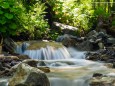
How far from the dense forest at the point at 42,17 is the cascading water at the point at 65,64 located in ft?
3.32

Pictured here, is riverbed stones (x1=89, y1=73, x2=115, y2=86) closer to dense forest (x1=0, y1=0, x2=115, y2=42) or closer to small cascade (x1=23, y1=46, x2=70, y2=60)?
small cascade (x1=23, y1=46, x2=70, y2=60)

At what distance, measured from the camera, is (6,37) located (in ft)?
43.0

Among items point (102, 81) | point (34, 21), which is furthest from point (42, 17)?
point (102, 81)

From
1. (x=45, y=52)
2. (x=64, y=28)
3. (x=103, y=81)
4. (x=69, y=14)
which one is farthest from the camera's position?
(x=69, y=14)

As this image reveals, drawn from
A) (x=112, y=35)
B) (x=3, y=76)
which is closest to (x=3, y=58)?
(x=3, y=76)

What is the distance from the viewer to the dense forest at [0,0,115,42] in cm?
1273

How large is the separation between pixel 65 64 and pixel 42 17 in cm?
459

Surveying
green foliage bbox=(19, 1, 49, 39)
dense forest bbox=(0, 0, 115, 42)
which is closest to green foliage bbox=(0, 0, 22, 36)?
dense forest bbox=(0, 0, 115, 42)

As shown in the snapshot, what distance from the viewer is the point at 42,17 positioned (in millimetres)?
15625

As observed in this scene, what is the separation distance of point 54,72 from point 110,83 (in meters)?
2.74

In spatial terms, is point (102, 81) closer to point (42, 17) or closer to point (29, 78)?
point (29, 78)

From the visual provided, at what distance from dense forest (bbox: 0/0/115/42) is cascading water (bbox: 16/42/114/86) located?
1.01m

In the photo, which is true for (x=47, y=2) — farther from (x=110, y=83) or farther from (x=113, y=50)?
(x=110, y=83)

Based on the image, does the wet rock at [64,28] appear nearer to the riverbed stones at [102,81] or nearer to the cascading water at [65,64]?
the cascading water at [65,64]
